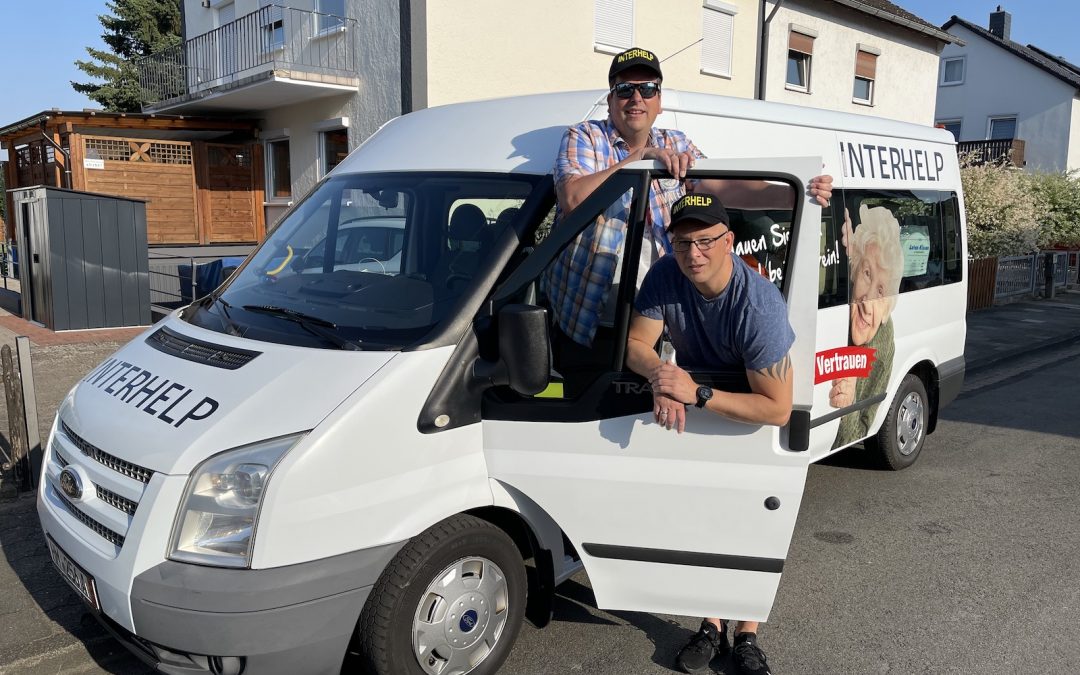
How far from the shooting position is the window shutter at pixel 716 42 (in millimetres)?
17688

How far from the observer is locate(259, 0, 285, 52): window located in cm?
1625

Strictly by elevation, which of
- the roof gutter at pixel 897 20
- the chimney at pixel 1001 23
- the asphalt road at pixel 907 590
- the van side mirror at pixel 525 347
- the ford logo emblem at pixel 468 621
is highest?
the chimney at pixel 1001 23

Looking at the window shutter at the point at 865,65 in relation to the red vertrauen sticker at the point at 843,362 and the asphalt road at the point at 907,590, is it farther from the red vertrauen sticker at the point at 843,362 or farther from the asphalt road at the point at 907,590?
the red vertrauen sticker at the point at 843,362

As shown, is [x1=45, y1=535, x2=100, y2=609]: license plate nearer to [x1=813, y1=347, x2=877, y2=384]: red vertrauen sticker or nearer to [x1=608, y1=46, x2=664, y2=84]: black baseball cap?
[x1=608, y1=46, x2=664, y2=84]: black baseball cap

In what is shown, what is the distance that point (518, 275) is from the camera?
292 cm

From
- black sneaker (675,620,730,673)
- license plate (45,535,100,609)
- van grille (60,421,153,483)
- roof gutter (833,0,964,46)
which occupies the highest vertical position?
roof gutter (833,0,964,46)

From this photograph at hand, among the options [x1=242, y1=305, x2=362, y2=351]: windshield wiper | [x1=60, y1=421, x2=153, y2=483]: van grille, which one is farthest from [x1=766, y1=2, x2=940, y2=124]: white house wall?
[x1=60, y1=421, x2=153, y2=483]: van grille

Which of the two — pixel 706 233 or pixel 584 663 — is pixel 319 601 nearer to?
pixel 584 663

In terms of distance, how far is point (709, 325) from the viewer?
9.77 ft

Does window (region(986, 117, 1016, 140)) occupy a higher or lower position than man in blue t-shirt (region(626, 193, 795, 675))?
higher

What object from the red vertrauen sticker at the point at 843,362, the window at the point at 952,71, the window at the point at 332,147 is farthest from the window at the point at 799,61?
the window at the point at 952,71

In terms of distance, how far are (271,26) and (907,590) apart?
52.9ft

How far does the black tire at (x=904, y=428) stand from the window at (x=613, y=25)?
11.1 m

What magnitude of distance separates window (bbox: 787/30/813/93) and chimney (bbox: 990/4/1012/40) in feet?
74.3
